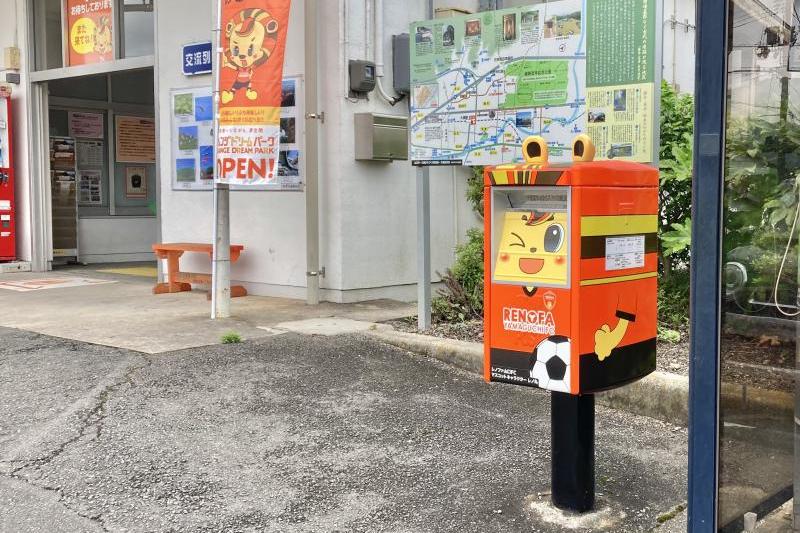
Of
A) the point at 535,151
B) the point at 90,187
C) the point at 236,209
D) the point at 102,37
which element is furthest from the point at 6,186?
the point at 535,151

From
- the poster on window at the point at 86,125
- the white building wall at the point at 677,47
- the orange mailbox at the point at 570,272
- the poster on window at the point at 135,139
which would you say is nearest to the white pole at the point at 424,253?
the orange mailbox at the point at 570,272

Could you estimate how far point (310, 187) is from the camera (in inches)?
351

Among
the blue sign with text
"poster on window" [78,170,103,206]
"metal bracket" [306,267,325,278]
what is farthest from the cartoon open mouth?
"poster on window" [78,170,103,206]

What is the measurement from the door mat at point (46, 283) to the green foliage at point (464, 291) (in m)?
5.42

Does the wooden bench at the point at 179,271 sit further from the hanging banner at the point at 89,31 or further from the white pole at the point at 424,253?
the hanging banner at the point at 89,31

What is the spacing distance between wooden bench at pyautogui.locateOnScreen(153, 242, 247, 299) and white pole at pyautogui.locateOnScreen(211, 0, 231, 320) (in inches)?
44.1

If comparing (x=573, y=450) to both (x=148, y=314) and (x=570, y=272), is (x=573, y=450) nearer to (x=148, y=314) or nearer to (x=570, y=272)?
(x=570, y=272)

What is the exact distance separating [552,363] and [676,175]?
335 centimetres

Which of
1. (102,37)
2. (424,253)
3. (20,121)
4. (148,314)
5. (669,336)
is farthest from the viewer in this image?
(20,121)

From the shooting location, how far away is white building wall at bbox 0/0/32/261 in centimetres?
1248

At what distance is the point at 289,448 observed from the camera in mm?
4637

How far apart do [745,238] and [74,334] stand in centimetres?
602

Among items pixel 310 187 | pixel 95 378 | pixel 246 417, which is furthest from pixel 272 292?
pixel 246 417

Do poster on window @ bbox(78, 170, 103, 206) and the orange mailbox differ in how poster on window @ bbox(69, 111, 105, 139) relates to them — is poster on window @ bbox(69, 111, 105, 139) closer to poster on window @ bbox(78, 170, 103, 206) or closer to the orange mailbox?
poster on window @ bbox(78, 170, 103, 206)
